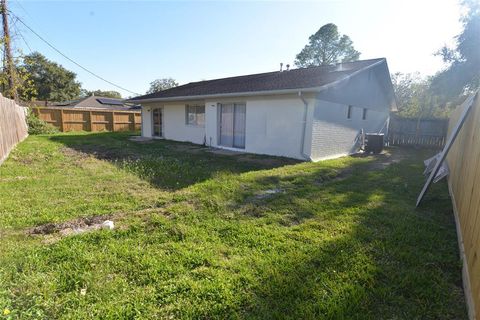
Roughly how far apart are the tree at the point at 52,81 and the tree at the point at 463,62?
49817mm

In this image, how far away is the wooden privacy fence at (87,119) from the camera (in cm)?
1844

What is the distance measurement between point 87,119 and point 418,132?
76.0 ft

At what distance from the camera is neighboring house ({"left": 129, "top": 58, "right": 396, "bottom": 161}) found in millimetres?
9047

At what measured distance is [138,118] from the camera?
2308 cm

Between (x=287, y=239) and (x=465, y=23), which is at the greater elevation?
(x=465, y=23)

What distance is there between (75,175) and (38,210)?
2.43m

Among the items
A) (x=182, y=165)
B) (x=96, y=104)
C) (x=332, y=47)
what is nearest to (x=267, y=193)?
(x=182, y=165)

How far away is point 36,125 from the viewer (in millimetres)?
16547

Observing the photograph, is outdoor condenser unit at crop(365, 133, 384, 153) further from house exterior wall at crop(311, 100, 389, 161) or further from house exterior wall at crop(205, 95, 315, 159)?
house exterior wall at crop(205, 95, 315, 159)

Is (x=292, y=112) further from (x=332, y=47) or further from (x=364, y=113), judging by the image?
(x=332, y=47)

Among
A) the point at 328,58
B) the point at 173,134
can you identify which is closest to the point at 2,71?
the point at 173,134

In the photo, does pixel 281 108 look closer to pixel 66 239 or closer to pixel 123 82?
pixel 66 239

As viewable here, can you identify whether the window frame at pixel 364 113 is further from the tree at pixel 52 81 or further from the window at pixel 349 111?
the tree at pixel 52 81

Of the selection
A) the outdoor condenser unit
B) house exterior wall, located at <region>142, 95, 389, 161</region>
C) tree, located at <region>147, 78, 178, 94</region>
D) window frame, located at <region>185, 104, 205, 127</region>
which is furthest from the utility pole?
tree, located at <region>147, 78, 178, 94</region>
